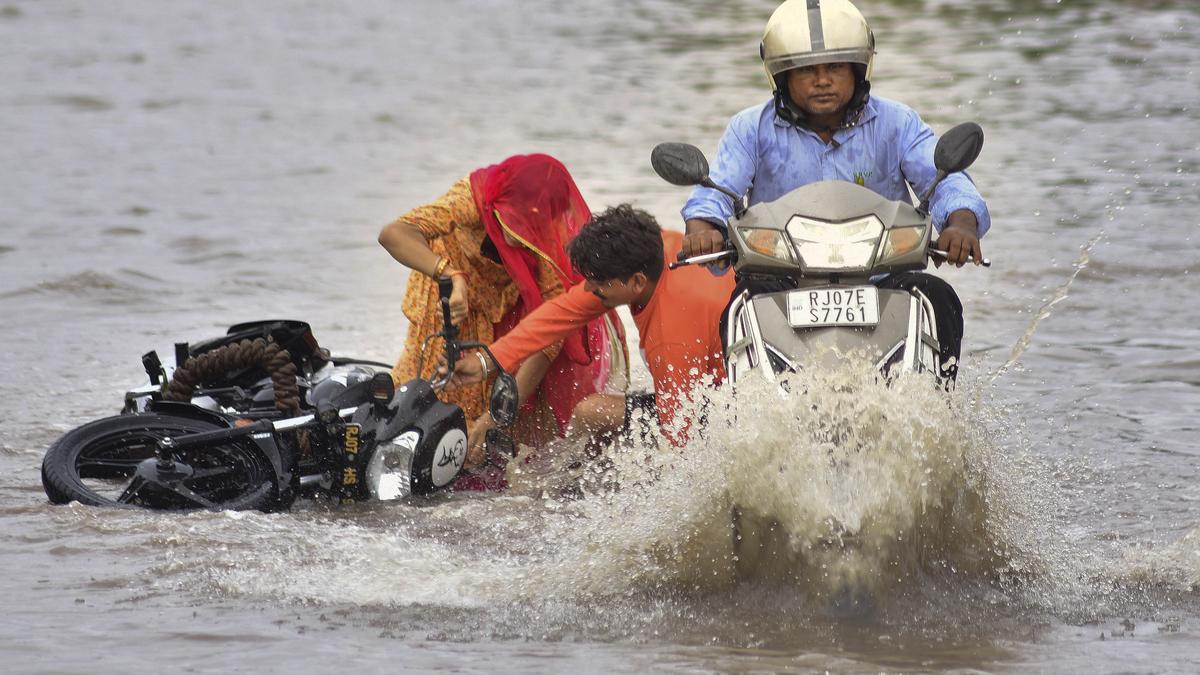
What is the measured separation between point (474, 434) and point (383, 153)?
919 centimetres

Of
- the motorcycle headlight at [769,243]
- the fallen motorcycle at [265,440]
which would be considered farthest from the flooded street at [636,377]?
the motorcycle headlight at [769,243]

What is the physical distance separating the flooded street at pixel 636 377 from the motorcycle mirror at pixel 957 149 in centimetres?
61

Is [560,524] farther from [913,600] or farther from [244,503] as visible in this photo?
[913,600]

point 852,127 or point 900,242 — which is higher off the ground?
point 852,127

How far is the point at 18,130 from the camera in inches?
686

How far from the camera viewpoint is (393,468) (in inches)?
261

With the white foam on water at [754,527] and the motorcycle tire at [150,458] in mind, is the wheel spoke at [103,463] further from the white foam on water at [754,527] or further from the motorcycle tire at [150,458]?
the white foam on water at [754,527]

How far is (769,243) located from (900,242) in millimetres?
336

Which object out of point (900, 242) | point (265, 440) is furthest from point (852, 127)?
point (265, 440)

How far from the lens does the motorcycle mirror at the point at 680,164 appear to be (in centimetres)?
520

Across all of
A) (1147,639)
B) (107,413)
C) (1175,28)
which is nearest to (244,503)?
(107,413)

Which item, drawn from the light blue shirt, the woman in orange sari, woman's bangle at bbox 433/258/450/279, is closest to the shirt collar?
the light blue shirt

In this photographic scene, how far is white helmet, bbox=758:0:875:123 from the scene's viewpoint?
5625mm

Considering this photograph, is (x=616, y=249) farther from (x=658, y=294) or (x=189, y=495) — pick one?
(x=189, y=495)
